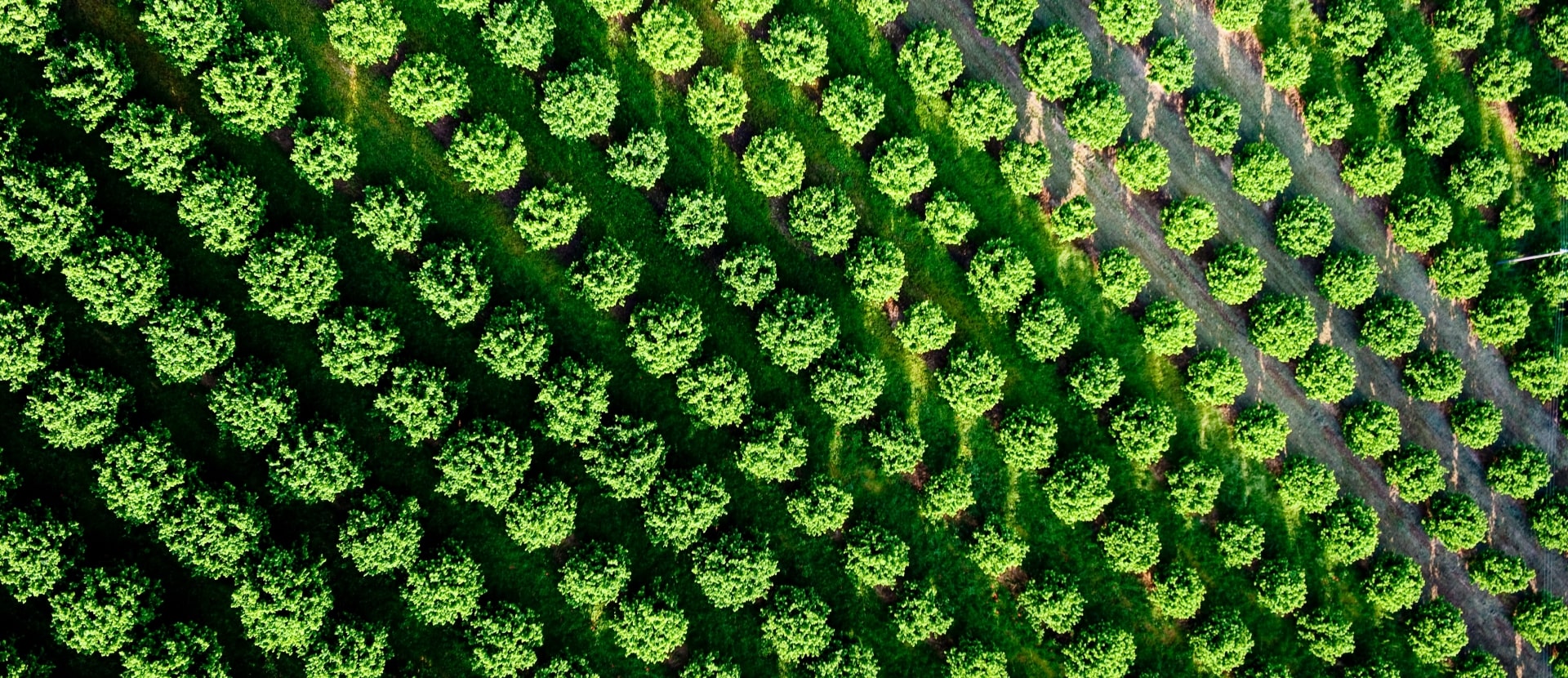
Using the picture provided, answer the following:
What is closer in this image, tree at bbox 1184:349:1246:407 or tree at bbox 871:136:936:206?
tree at bbox 871:136:936:206

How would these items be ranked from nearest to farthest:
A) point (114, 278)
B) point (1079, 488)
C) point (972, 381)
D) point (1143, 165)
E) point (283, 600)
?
1. point (114, 278)
2. point (283, 600)
3. point (972, 381)
4. point (1143, 165)
5. point (1079, 488)

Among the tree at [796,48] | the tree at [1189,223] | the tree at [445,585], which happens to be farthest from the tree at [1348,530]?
the tree at [445,585]

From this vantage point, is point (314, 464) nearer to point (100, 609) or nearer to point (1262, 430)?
point (100, 609)

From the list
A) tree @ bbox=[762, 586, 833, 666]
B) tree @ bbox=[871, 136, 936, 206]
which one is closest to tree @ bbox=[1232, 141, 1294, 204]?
tree @ bbox=[871, 136, 936, 206]

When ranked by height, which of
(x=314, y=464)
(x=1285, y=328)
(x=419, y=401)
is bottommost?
(x=1285, y=328)

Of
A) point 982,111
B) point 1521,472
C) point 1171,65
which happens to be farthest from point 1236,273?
point 1521,472

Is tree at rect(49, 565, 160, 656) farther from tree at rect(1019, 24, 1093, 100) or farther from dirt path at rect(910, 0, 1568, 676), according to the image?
tree at rect(1019, 24, 1093, 100)
